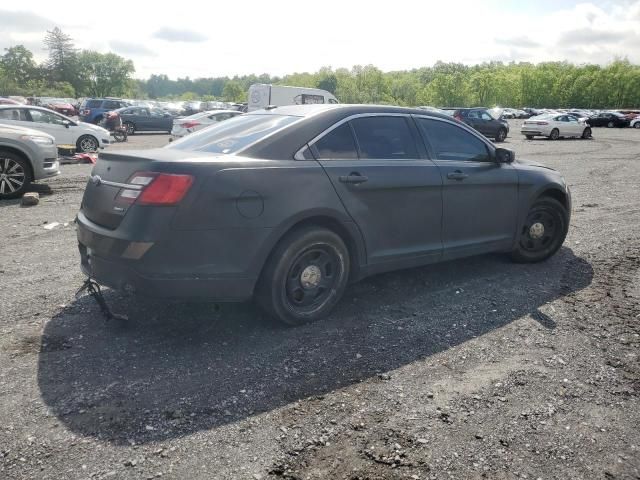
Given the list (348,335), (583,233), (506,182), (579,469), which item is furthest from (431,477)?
(583,233)

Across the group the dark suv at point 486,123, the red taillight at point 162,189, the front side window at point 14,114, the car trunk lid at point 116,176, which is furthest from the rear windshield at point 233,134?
the dark suv at point 486,123

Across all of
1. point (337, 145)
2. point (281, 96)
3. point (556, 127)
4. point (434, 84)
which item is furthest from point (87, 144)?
point (434, 84)

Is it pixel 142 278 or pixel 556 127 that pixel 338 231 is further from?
pixel 556 127

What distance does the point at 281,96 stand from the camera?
26906mm

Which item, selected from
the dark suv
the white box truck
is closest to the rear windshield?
the white box truck

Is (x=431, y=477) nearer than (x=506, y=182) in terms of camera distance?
Yes

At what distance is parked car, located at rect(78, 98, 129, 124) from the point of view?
2964cm

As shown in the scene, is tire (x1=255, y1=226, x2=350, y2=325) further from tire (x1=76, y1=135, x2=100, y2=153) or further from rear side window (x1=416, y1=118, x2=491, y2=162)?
tire (x1=76, y1=135, x2=100, y2=153)

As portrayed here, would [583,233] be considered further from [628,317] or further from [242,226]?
[242,226]

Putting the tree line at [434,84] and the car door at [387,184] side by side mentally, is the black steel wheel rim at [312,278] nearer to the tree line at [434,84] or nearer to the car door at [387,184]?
the car door at [387,184]

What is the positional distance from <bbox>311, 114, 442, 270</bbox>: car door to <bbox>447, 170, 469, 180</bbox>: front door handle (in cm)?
17

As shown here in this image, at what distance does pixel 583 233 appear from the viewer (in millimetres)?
7164

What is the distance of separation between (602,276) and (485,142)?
6.17ft

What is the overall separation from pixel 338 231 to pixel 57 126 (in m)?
14.9
